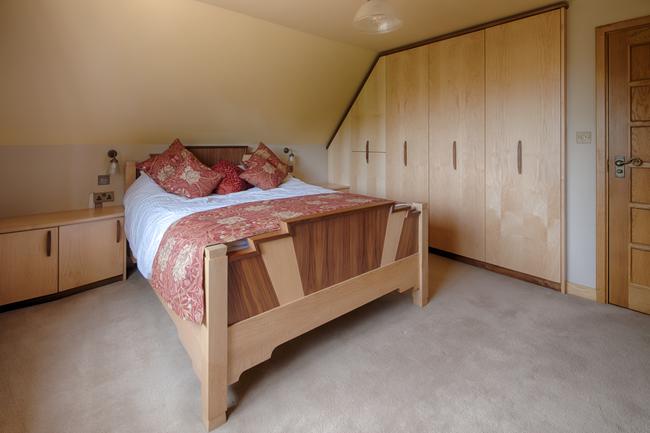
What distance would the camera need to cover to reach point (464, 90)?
336 centimetres

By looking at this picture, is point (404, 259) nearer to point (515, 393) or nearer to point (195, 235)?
point (515, 393)

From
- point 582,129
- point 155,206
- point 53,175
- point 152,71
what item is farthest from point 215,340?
point 582,129

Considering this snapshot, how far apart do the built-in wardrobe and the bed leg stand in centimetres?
106

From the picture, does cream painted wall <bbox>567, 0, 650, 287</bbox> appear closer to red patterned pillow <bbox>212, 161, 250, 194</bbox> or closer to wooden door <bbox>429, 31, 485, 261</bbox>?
wooden door <bbox>429, 31, 485, 261</bbox>

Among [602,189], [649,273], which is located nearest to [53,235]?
[602,189]

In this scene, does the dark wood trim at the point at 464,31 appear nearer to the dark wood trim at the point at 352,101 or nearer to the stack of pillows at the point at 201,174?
the dark wood trim at the point at 352,101

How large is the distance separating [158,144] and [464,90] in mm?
3008

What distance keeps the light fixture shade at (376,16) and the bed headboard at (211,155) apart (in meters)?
2.20

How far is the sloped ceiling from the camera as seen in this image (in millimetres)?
2428

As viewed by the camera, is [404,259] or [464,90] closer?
[404,259]

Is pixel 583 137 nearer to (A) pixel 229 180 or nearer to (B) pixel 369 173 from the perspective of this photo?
(B) pixel 369 173

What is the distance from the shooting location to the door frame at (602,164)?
253cm

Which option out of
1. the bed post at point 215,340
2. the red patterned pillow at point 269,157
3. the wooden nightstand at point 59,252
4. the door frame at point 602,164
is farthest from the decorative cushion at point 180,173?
the door frame at point 602,164

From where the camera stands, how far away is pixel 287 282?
5.87 feet
